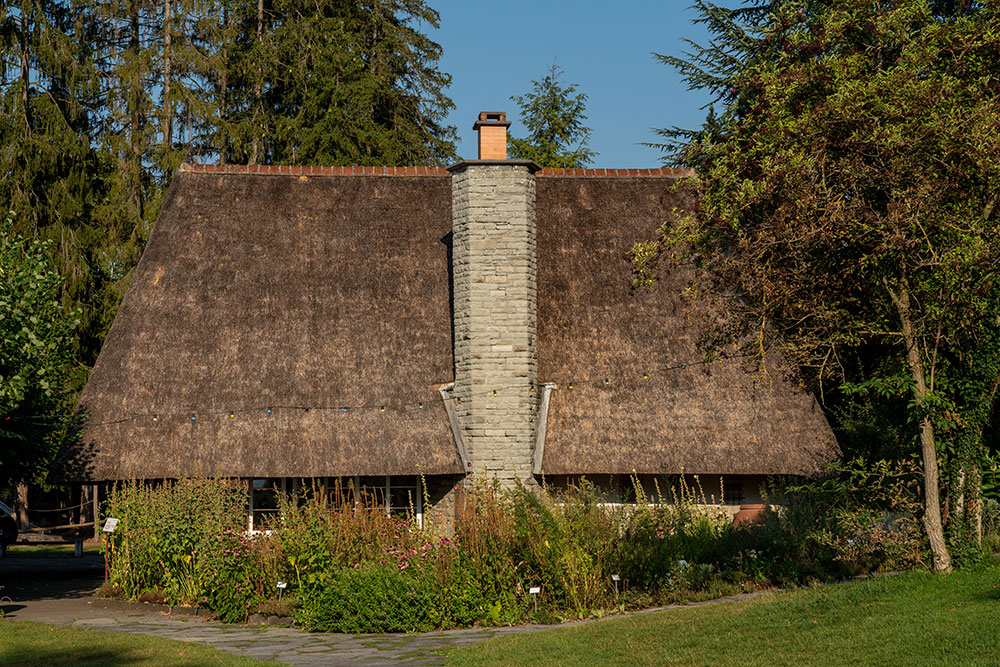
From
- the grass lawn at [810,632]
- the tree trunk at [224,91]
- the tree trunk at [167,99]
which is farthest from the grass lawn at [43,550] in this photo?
the grass lawn at [810,632]

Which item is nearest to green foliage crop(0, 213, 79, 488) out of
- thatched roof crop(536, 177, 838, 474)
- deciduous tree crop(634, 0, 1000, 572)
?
thatched roof crop(536, 177, 838, 474)

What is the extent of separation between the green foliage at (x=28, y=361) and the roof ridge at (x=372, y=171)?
5.44m

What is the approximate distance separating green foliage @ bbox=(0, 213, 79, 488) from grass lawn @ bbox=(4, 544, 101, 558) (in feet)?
31.0

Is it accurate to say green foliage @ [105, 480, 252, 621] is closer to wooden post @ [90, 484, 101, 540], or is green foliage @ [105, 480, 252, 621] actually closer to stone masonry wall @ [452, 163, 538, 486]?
wooden post @ [90, 484, 101, 540]

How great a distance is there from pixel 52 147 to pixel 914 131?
2289 centimetres

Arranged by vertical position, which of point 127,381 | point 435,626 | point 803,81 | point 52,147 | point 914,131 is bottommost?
point 435,626

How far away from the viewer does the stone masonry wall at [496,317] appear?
54.4 ft

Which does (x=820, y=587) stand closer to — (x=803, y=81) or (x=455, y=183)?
(x=803, y=81)

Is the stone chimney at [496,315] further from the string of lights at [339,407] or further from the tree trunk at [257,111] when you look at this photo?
the tree trunk at [257,111]

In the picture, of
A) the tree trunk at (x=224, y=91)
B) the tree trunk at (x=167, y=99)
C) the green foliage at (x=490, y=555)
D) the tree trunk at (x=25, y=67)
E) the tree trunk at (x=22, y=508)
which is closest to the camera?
the green foliage at (x=490, y=555)

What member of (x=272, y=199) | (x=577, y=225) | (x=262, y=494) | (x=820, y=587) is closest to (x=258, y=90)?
(x=272, y=199)

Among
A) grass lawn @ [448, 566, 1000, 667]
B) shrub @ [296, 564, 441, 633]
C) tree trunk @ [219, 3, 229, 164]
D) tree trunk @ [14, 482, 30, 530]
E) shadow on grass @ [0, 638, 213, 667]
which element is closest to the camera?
grass lawn @ [448, 566, 1000, 667]

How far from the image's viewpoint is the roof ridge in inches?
822

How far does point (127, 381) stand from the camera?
1738 cm
